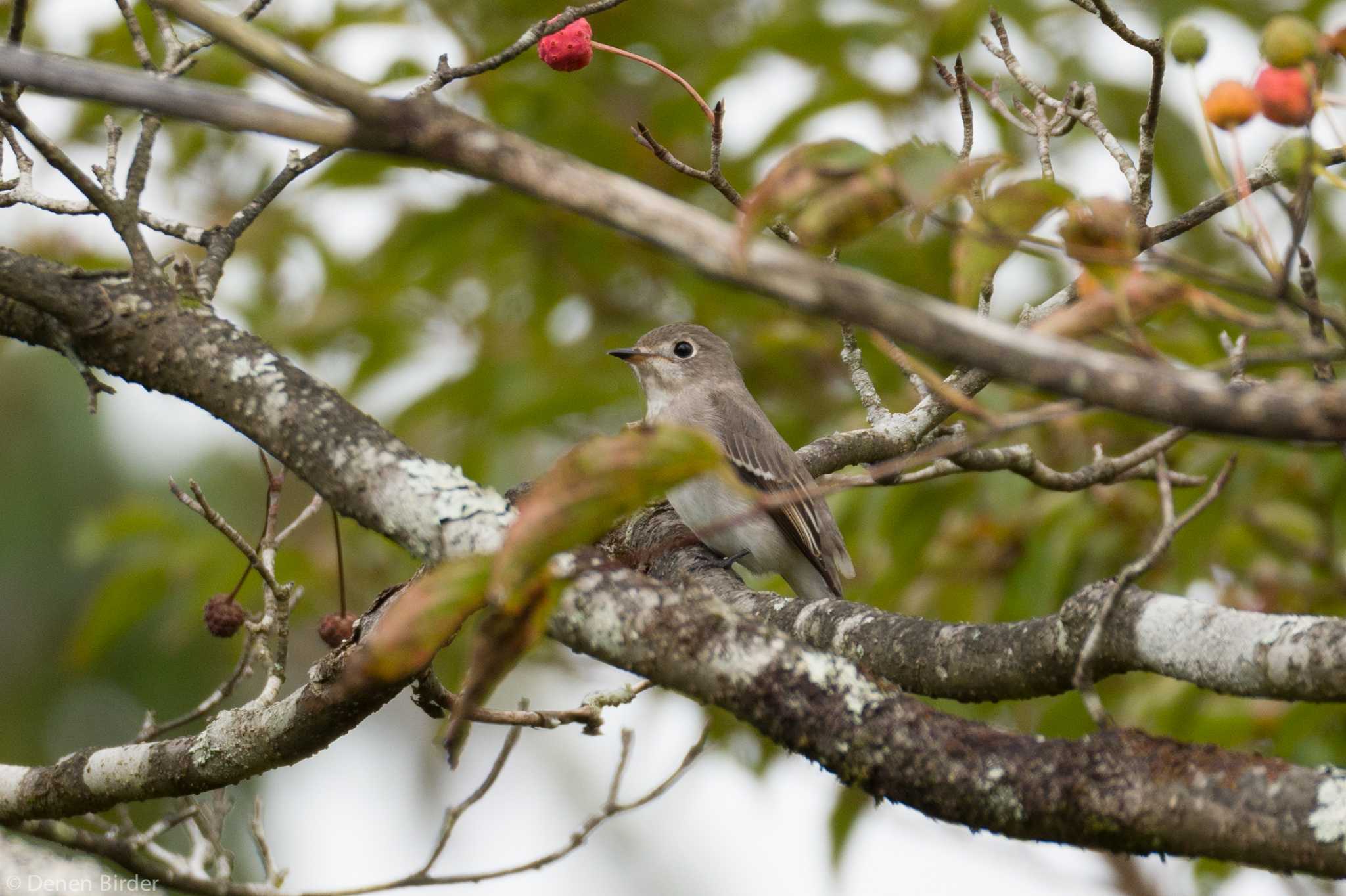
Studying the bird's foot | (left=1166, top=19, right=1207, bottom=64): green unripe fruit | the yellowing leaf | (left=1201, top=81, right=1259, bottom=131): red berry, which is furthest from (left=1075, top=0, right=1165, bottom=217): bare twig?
the bird's foot

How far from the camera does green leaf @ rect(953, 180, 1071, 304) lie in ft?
6.10

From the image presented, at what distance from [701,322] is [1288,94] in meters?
4.63

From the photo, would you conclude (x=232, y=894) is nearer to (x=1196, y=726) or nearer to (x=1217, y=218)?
(x=1196, y=726)

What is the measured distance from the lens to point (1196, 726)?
14.8 feet

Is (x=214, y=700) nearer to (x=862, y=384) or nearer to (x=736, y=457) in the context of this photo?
(x=862, y=384)

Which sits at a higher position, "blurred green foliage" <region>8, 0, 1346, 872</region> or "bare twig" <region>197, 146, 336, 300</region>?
"blurred green foliage" <region>8, 0, 1346, 872</region>

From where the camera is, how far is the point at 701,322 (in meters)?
6.54

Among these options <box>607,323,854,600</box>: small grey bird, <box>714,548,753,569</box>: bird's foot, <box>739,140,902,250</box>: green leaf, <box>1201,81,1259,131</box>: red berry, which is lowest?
<box>739,140,902,250</box>: green leaf

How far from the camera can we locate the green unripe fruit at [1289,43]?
1.97m

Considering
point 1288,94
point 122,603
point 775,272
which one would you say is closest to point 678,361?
point 122,603

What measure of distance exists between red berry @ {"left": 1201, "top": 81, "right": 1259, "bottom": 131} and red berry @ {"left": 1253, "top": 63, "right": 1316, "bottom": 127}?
0.7 inches

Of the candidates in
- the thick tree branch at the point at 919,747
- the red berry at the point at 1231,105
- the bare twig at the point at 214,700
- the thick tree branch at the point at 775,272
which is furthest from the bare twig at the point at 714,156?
the bare twig at the point at 214,700

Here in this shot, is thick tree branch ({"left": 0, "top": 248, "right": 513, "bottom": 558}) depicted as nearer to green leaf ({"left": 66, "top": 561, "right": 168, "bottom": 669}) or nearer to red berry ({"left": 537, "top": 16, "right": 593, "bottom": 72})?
red berry ({"left": 537, "top": 16, "right": 593, "bottom": 72})

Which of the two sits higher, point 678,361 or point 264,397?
point 678,361
